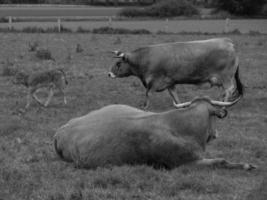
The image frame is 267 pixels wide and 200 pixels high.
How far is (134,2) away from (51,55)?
56604mm

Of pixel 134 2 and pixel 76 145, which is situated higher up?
pixel 76 145

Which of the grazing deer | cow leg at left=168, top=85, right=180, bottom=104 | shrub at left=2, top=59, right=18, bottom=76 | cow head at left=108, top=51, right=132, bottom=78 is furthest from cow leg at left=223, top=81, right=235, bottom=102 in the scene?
shrub at left=2, top=59, right=18, bottom=76

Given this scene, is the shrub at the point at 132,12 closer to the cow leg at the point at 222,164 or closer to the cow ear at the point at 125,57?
the cow ear at the point at 125,57

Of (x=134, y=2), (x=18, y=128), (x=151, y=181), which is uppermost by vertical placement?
(x=151, y=181)

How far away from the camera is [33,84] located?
13719 mm

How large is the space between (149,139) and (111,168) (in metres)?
0.64

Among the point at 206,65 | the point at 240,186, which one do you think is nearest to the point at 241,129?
the point at 206,65

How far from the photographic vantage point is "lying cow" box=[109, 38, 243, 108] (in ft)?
44.7

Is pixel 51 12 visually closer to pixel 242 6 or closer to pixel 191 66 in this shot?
pixel 242 6

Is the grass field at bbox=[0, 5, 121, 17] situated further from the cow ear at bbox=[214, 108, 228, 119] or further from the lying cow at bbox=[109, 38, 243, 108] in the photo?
the cow ear at bbox=[214, 108, 228, 119]

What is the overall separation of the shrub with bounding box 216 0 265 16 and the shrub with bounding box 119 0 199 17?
308 centimetres

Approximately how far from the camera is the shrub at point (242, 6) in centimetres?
5512

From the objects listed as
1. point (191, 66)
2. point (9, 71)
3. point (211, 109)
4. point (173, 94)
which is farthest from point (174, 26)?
point (211, 109)

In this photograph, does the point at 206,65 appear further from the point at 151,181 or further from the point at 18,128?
the point at 151,181
